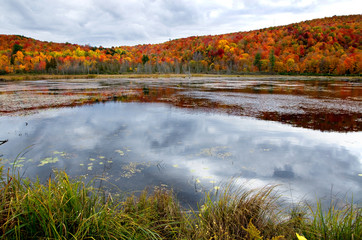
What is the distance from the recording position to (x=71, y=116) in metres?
13.9

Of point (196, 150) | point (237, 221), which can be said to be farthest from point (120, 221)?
point (196, 150)

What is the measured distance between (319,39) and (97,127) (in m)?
138

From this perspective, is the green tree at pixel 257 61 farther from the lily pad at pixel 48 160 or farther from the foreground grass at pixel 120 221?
the foreground grass at pixel 120 221

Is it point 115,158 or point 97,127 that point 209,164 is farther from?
point 97,127

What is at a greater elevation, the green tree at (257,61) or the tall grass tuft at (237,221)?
the green tree at (257,61)

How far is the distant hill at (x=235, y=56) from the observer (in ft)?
311

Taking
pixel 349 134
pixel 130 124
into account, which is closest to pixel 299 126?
pixel 349 134

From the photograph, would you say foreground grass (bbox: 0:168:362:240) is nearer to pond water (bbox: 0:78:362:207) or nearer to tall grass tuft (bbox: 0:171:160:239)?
tall grass tuft (bbox: 0:171:160:239)

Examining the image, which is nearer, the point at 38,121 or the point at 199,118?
the point at 38,121

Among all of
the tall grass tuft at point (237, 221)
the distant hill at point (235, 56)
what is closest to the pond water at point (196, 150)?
the tall grass tuft at point (237, 221)

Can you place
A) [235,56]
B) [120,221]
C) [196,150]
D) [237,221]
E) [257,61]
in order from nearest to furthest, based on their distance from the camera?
[120,221] → [237,221] → [196,150] → [257,61] → [235,56]

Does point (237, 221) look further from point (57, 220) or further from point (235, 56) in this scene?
point (235, 56)

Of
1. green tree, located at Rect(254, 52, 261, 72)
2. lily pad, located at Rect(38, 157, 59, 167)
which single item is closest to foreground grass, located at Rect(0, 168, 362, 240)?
lily pad, located at Rect(38, 157, 59, 167)

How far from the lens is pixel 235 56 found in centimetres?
12344
